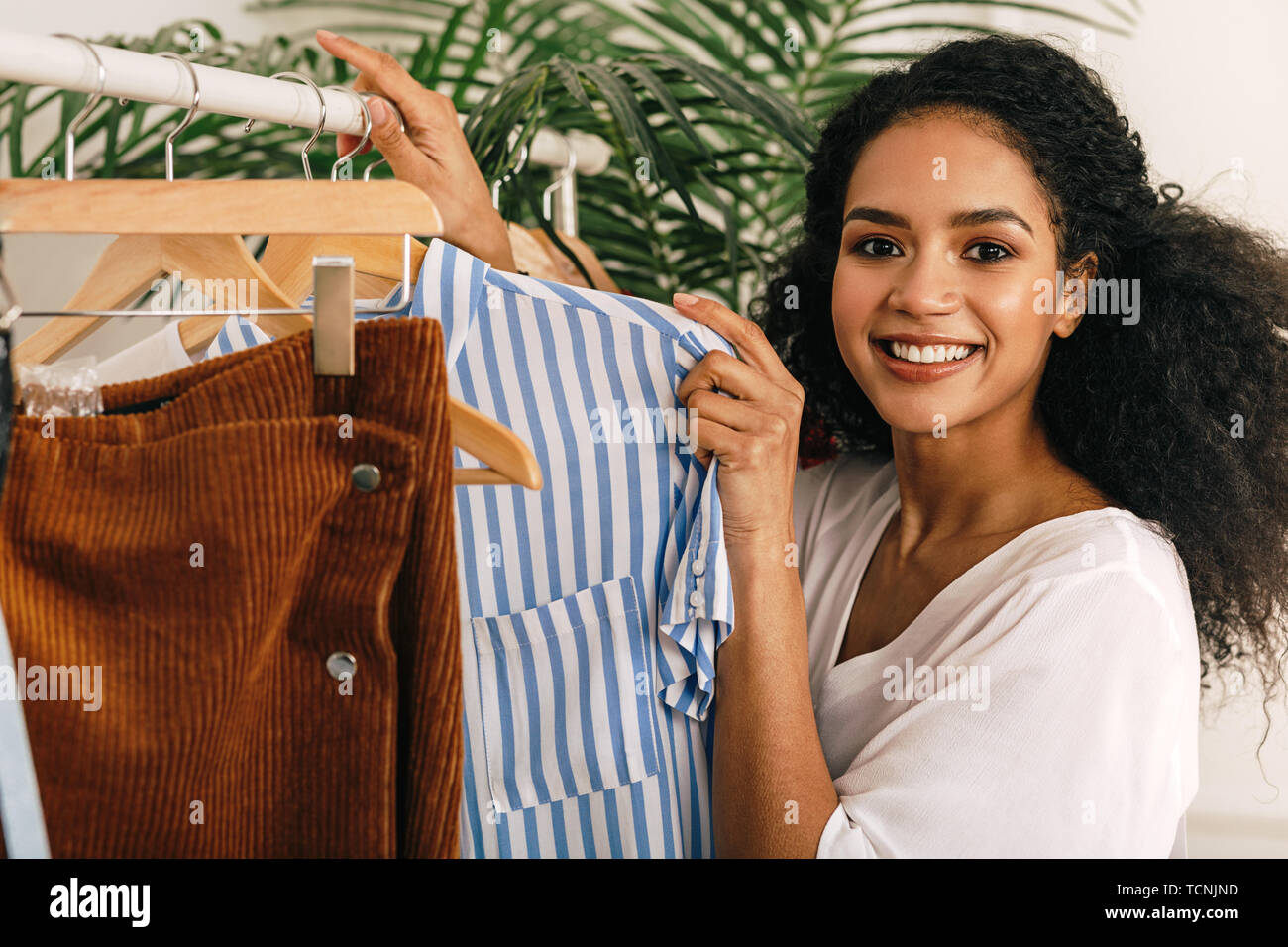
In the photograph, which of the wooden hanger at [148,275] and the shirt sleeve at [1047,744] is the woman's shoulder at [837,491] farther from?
the wooden hanger at [148,275]

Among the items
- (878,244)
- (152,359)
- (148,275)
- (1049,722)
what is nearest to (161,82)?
(148,275)

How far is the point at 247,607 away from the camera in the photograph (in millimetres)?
649

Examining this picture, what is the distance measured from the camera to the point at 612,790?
949 mm

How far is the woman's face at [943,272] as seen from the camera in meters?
1.09

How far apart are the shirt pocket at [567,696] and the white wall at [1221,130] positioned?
95cm

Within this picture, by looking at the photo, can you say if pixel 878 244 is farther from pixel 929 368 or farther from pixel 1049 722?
pixel 1049 722

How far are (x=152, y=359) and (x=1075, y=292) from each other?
3.06 feet

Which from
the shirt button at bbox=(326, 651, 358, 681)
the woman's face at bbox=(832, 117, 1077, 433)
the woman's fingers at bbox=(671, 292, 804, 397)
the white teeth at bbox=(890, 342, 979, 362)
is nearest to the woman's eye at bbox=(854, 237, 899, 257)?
the woman's face at bbox=(832, 117, 1077, 433)

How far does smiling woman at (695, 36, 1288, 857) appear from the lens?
94cm

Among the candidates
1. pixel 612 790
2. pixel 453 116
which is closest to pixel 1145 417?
pixel 612 790

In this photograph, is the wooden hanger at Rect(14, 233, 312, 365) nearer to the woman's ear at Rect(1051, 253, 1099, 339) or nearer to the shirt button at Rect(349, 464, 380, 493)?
the shirt button at Rect(349, 464, 380, 493)

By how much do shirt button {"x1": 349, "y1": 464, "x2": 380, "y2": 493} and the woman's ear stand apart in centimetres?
80
